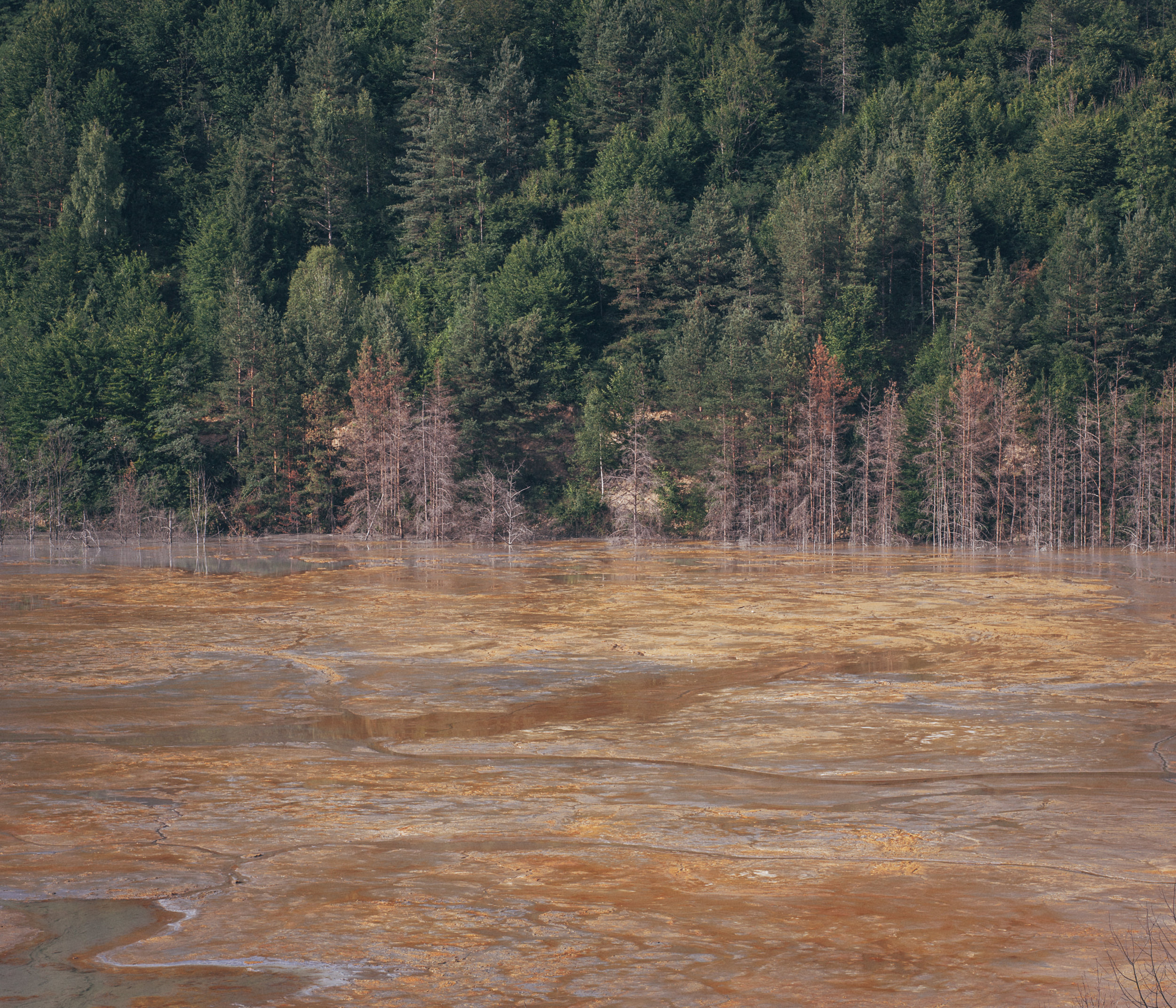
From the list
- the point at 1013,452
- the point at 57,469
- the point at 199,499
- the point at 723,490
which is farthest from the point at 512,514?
the point at 1013,452

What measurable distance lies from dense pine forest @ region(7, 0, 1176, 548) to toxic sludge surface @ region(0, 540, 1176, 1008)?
37.7 meters

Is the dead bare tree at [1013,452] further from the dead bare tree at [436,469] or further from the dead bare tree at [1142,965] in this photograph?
the dead bare tree at [1142,965]

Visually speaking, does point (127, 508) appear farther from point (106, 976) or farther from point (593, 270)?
point (106, 976)

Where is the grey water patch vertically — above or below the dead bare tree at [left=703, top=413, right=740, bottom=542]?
below

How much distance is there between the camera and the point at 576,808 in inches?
592

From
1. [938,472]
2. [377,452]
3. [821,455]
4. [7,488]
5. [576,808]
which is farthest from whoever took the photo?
[377,452]

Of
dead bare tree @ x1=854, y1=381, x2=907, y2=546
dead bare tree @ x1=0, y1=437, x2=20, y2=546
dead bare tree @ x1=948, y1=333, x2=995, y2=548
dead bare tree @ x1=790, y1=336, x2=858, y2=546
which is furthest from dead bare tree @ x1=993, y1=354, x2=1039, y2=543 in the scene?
dead bare tree @ x1=0, y1=437, x2=20, y2=546

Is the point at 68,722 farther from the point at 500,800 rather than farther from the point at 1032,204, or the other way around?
the point at 1032,204

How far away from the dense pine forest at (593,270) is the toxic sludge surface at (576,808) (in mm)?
37695

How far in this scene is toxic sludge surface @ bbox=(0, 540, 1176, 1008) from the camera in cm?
1010

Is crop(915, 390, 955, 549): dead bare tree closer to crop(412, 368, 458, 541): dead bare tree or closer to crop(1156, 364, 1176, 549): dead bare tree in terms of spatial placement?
crop(1156, 364, 1176, 549): dead bare tree

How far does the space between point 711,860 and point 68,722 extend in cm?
1216

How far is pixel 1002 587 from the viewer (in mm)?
42344

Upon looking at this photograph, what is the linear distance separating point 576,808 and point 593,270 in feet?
233
